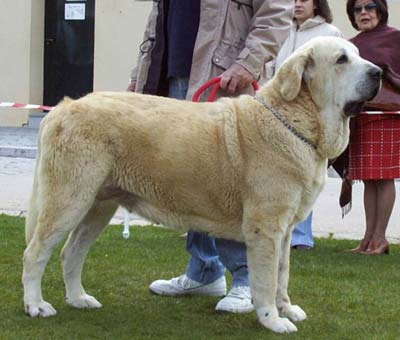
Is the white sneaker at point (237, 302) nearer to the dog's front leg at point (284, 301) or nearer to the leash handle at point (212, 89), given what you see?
the dog's front leg at point (284, 301)

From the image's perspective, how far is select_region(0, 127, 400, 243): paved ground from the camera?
27.4 feet

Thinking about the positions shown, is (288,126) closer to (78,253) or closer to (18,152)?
(78,253)

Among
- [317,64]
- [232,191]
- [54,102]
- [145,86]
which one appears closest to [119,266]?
[145,86]

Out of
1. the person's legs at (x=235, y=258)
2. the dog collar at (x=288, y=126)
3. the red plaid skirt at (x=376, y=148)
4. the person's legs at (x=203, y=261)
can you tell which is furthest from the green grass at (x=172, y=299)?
the dog collar at (x=288, y=126)

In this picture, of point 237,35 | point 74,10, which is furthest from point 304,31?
point 74,10

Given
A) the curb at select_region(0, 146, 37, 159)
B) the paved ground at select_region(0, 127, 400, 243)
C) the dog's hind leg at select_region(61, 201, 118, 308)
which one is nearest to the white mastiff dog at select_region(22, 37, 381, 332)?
the dog's hind leg at select_region(61, 201, 118, 308)

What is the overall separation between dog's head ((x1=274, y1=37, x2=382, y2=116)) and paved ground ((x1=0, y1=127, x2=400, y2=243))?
3528 mm

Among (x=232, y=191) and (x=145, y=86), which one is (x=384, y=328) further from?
(x=145, y=86)

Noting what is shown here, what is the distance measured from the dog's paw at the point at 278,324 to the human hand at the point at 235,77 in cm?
131

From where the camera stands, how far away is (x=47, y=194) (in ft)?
15.9

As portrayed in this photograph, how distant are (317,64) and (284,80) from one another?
0.19m

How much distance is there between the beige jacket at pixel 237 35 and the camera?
518cm

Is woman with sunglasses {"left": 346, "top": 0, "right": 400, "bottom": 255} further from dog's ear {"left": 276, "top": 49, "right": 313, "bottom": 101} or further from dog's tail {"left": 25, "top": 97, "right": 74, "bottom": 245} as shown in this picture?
dog's tail {"left": 25, "top": 97, "right": 74, "bottom": 245}

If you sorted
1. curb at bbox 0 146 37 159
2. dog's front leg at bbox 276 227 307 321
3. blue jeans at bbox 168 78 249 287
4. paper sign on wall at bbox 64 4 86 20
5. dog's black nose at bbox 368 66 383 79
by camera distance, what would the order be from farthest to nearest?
paper sign on wall at bbox 64 4 86 20 → curb at bbox 0 146 37 159 → blue jeans at bbox 168 78 249 287 → dog's front leg at bbox 276 227 307 321 → dog's black nose at bbox 368 66 383 79
